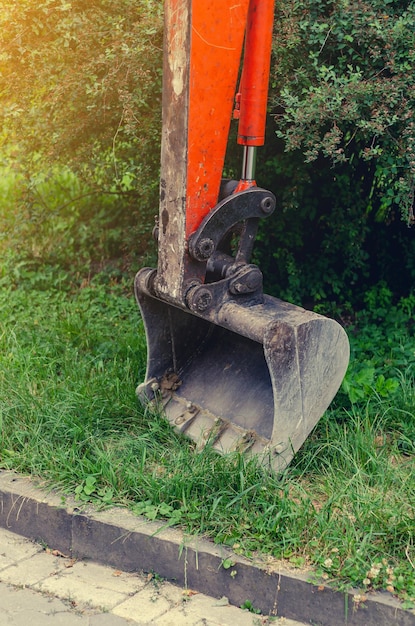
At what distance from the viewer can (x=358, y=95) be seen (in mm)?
3838

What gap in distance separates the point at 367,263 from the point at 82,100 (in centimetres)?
211

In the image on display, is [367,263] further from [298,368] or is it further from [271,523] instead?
[271,523]

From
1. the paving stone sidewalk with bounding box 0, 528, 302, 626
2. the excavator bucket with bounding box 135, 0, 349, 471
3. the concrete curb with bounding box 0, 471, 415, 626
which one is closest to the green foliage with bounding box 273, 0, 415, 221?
the excavator bucket with bounding box 135, 0, 349, 471

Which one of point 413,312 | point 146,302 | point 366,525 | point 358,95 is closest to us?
point 366,525

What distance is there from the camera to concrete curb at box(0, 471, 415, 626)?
3.00 metres

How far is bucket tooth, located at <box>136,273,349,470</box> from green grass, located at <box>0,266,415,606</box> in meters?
0.14

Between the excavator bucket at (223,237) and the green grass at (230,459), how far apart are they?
205 millimetres

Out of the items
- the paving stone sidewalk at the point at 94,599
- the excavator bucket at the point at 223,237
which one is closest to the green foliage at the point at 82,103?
the excavator bucket at the point at 223,237

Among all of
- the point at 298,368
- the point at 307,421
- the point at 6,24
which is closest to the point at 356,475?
the point at 307,421

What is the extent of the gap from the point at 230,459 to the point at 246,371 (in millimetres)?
577

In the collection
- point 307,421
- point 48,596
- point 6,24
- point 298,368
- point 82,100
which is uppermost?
point 6,24

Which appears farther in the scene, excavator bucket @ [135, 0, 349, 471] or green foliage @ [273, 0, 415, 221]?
green foliage @ [273, 0, 415, 221]

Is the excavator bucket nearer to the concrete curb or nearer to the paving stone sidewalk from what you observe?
the concrete curb

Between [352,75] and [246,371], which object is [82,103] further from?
[246,371]
